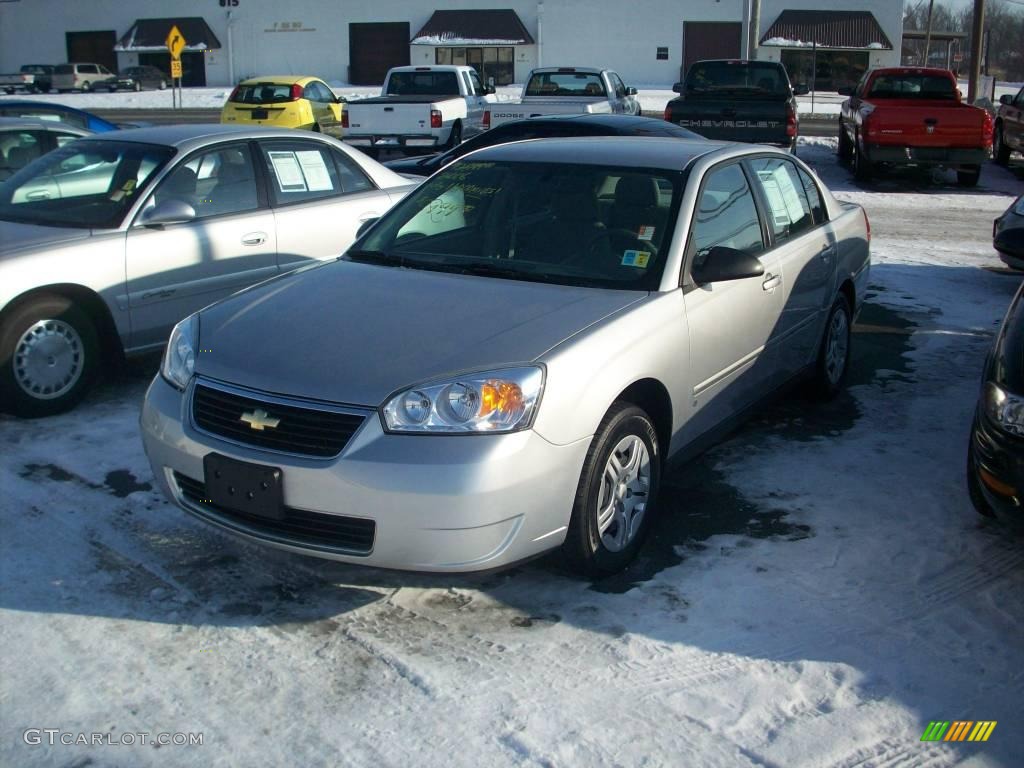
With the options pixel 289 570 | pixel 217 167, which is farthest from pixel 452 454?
pixel 217 167

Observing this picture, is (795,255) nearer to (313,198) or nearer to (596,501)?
(596,501)

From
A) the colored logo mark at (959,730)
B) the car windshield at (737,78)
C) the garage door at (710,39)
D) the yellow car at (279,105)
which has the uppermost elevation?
the garage door at (710,39)

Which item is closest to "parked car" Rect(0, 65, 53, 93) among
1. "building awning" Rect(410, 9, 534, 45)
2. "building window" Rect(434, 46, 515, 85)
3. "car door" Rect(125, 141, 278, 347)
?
"building awning" Rect(410, 9, 534, 45)

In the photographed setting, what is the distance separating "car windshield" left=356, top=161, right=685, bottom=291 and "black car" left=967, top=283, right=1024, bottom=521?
139 centimetres

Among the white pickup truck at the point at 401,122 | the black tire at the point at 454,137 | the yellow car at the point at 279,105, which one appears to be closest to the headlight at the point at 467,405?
the white pickup truck at the point at 401,122

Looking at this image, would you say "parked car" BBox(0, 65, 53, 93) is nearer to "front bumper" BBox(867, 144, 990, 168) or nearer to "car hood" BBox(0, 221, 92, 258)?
"front bumper" BBox(867, 144, 990, 168)

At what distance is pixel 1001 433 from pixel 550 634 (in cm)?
187

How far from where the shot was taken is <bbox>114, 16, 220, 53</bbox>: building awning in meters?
54.9

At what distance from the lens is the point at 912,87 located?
17594 millimetres

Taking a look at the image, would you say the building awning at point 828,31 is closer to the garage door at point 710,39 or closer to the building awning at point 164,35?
the garage door at point 710,39

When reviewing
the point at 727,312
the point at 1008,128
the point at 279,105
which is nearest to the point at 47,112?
the point at 727,312

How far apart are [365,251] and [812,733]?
119 inches

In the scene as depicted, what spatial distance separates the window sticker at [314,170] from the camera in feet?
24.5

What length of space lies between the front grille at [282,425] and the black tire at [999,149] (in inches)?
746
